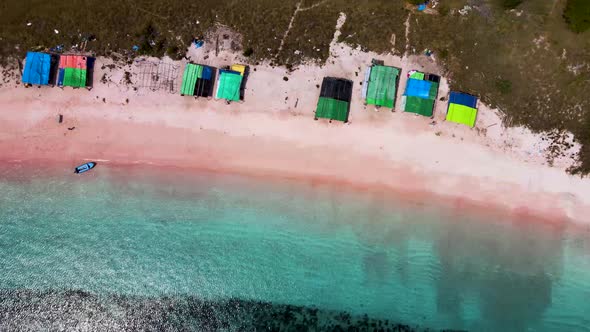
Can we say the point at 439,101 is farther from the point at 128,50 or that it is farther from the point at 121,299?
the point at 121,299

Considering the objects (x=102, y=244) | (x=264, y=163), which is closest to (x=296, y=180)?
(x=264, y=163)

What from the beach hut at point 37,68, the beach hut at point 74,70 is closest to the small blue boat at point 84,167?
the beach hut at point 74,70

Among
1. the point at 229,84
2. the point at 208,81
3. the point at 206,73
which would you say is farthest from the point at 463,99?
the point at 206,73

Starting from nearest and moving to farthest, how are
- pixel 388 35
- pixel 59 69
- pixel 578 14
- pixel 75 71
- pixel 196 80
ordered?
1. pixel 578 14
2. pixel 75 71
3. pixel 196 80
4. pixel 59 69
5. pixel 388 35

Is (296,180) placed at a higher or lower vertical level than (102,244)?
higher

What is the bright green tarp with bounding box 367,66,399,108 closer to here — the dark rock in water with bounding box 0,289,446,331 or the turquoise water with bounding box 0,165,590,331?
the turquoise water with bounding box 0,165,590,331

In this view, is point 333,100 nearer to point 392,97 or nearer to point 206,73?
point 392,97

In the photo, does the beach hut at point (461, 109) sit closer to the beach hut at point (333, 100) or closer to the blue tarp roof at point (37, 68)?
the beach hut at point (333, 100)
